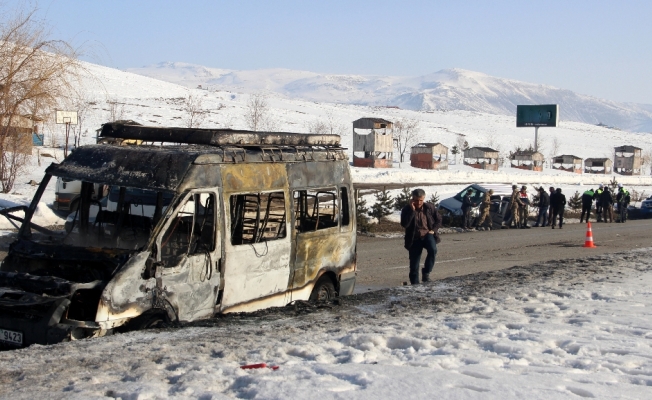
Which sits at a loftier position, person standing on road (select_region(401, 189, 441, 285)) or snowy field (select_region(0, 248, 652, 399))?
person standing on road (select_region(401, 189, 441, 285))

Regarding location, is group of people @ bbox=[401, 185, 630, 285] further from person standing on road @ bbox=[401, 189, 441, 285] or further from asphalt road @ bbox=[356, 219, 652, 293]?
asphalt road @ bbox=[356, 219, 652, 293]

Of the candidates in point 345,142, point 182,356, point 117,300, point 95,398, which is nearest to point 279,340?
point 182,356

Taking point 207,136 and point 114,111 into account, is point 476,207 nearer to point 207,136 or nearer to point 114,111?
point 207,136

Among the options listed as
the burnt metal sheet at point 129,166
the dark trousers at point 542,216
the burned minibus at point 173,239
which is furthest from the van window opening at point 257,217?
the dark trousers at point 542,216

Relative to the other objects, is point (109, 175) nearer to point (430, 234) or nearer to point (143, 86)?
point (430, 234)

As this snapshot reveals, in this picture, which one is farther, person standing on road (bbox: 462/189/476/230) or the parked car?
the parked car

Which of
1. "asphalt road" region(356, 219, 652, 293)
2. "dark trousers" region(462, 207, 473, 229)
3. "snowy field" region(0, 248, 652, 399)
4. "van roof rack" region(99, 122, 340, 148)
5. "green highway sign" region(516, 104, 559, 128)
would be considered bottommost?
"asphalt road" region(356, 219, 652, 293)

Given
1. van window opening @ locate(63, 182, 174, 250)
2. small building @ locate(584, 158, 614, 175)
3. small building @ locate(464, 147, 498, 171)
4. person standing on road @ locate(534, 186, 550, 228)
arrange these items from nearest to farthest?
1. van window opening @ locate(63, 182, 174, 250)
2. person standing on road @ locate(534, 186, 550, 228)
3. small building @ locate(464, 147, 498, 171)
4. small building @ locate(584, 158, 614, 175)

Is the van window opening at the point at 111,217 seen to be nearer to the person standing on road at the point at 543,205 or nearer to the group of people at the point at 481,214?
the group of people at the point at 481,214

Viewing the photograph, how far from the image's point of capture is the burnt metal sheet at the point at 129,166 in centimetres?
803

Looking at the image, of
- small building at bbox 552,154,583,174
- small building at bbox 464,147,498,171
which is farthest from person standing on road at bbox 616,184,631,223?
small building at bbox 552,154,583,174

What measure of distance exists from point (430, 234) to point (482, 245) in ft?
29.6

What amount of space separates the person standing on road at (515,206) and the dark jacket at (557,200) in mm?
1119

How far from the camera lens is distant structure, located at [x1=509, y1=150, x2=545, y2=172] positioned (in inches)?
3364
